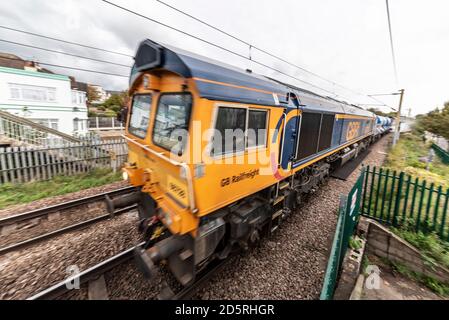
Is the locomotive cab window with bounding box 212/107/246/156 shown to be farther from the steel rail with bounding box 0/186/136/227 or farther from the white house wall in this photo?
the white house wall

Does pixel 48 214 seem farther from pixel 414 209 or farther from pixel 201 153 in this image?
pixel 414 209

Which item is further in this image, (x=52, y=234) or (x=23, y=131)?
(x=23, y=131)

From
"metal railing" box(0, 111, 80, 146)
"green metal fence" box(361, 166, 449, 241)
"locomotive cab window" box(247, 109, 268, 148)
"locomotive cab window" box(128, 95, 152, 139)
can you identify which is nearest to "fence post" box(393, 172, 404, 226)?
"green metal fence" box(361, 166, 449, 241)

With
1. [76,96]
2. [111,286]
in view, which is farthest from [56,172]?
[76,96]

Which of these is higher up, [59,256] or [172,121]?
[172,121]

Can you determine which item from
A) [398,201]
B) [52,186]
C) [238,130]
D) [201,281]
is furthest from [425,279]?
[52,186]

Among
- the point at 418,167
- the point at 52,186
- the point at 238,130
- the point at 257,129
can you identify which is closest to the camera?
the point at 238,130

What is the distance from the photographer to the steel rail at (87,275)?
3204 millimetres

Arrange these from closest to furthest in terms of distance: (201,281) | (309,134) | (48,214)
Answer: (201,281) → (48,214) → (309,134)

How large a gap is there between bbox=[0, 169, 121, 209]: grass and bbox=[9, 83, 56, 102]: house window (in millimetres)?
18082

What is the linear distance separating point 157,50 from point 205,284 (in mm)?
3736

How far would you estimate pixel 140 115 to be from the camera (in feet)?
13.4

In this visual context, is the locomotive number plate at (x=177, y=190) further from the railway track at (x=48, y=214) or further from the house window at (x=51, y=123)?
the house window at (x=51, y=123)

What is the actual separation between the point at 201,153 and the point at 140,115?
2088 mm
